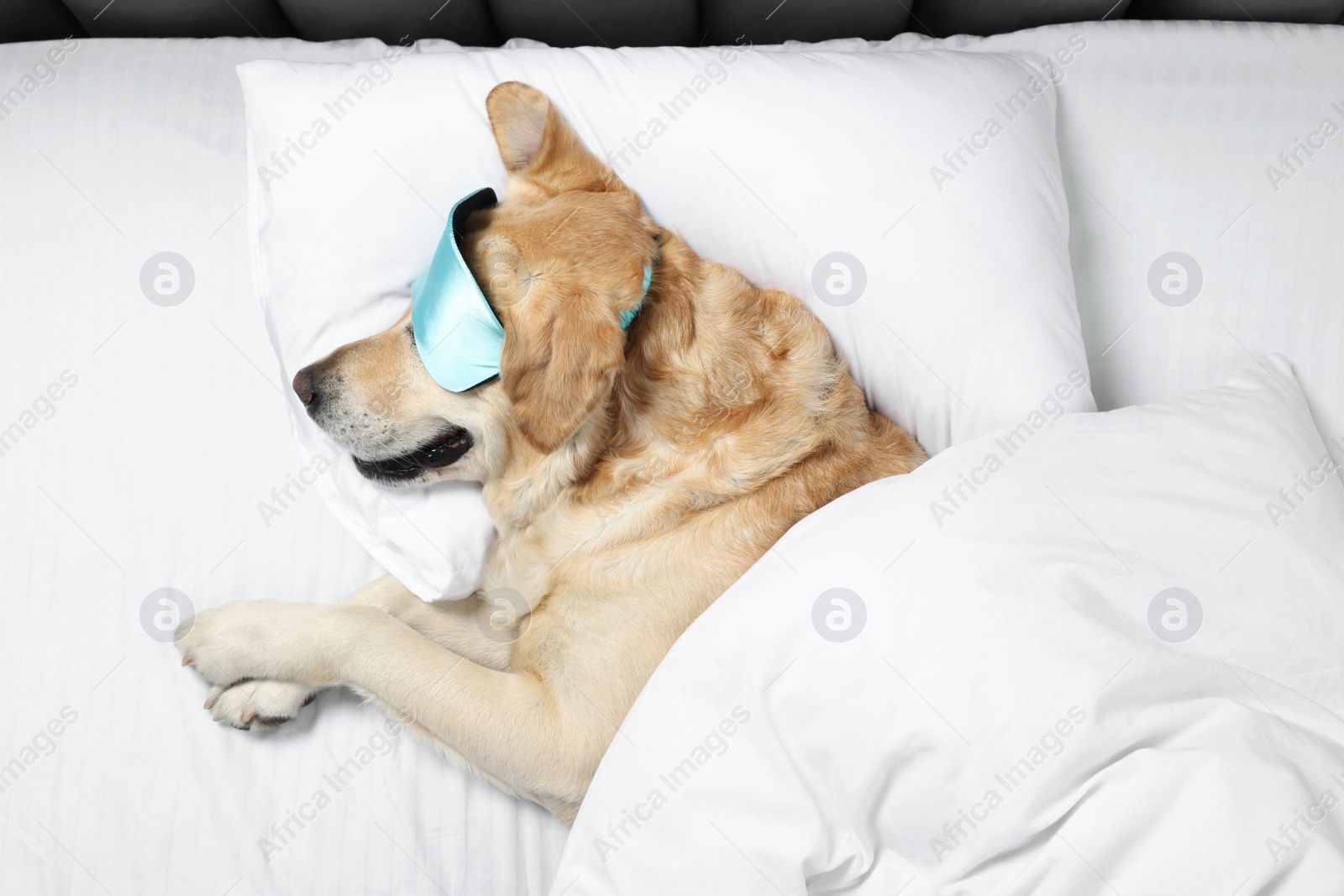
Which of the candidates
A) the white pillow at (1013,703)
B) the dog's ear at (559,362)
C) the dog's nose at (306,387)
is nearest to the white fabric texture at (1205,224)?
the white pillow at (1013,703)

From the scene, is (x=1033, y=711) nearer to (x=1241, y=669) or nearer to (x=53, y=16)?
(x=1241, y=669)

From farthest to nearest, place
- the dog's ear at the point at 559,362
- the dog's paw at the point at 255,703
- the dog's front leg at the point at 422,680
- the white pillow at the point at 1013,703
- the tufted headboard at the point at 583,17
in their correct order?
the tufted headboard at the point at 583,17 < the dog's paw at the point at 255,703 < the dog's front leg at the point at 422,680 < the dog's ear at the point at 559,362 < the white pillow at the point at 1013,703

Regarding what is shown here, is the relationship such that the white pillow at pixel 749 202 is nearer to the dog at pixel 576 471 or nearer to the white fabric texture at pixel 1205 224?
the dog at pixel 576 471

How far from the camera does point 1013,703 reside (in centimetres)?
127

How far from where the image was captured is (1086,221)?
2141 millimetres

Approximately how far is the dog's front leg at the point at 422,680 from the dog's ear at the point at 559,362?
566 millimetres

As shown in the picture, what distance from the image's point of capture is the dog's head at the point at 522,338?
1562 mm

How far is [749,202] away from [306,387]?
106 centimetres

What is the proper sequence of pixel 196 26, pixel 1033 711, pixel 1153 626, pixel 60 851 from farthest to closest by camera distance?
pixel 196 26 → pixel 60 851 → pixel 1153 626 → pixel 1033 711

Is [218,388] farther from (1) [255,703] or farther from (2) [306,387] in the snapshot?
(1) [255,703]

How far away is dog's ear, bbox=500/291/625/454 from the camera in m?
1.54

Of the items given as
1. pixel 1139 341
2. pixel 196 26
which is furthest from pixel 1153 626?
pixel 196 26

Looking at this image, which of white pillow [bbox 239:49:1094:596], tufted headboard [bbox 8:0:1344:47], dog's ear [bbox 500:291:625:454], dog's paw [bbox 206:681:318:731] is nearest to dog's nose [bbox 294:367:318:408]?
white pillow [bbox 239:49:1094:596]

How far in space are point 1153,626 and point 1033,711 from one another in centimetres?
29
